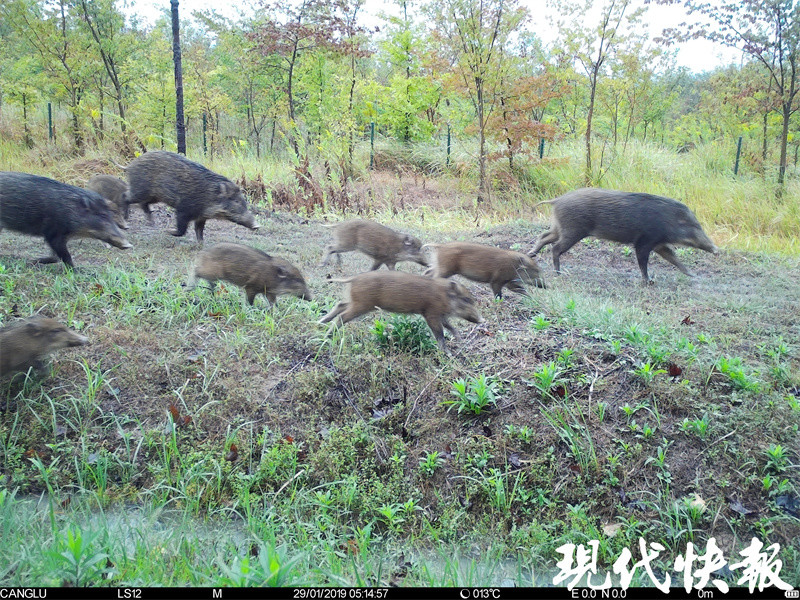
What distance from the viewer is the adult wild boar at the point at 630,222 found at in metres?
6.88

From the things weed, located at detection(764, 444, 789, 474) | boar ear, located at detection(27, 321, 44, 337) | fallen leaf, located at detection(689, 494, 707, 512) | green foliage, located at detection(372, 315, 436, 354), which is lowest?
fallen leaf, located at detection(689, 494, 707, 512)

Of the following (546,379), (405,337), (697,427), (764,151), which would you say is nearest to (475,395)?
(546,379)

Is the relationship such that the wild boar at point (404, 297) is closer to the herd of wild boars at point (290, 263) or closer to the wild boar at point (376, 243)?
the herd of wild boars at point (290, 263)

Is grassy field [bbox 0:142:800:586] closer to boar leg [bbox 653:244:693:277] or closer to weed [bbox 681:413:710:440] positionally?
weed [bbox 681:413:710:440]

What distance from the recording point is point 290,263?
5.61 m

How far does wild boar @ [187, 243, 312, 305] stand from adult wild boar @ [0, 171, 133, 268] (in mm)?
1530

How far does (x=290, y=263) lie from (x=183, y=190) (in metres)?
2.81

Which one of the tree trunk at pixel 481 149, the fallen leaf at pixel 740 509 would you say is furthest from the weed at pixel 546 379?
the tree trunk at pixel 481 149

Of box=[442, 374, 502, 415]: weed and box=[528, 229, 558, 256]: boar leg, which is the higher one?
box=[528, 229, 558, 256]: boar leg

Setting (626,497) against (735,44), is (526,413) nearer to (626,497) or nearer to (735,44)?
(626,497)

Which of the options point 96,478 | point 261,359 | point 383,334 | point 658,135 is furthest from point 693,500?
point 658,135

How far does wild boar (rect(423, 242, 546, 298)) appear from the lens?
19.0 ft

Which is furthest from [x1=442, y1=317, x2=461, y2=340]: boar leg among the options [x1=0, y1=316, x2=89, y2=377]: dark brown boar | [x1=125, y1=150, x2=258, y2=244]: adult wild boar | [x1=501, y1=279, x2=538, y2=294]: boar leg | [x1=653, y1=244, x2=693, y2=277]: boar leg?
[x1=125, y1=150, x2=258, y2=244]: adult wild boar

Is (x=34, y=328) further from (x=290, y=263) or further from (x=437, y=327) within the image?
(x=437, y=327)
